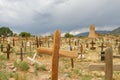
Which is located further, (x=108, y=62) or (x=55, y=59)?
(x=55, y=59)

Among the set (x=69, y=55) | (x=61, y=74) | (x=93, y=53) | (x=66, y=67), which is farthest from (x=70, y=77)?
(x=93, y=53)

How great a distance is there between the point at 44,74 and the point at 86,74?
2.60 meters

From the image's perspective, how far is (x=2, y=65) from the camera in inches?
679

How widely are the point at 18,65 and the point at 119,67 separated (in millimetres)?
9623

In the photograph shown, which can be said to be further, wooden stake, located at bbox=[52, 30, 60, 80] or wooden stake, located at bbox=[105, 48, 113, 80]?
wooden stake, located at bbox=[52, 30, 60, 80]

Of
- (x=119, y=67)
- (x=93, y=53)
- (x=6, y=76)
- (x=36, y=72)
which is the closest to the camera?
(x=119, y=67)

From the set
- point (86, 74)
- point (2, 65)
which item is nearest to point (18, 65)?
point (2, 65)

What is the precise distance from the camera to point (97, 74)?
18.3 m

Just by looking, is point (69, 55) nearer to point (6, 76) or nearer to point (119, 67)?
point (119, 67)

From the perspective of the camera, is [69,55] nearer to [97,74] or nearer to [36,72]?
[36,72]

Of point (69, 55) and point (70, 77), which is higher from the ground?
point (69, 55)

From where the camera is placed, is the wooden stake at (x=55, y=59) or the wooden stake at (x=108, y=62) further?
the wooden stake at (x=55, y=59)

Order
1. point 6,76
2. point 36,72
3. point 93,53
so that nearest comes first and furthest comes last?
1. point 6,76
2. point 36,72
3. point 93,53

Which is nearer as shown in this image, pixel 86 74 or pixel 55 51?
pixel 55 51
